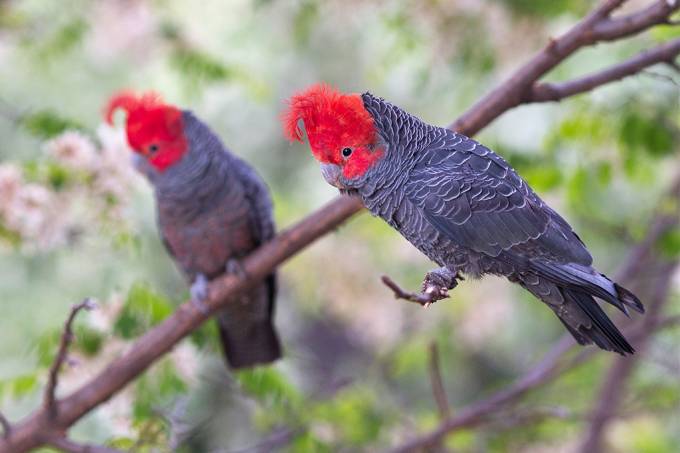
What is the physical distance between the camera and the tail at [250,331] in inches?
137

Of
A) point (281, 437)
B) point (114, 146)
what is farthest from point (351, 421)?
point (114, 146)

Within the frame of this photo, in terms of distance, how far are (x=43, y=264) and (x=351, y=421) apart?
4.44 m

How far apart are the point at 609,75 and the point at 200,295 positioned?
164cm

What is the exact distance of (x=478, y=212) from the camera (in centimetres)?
158

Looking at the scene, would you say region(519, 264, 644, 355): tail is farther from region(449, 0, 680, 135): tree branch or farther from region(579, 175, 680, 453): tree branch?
region(579, 175, 680, 453): tree branch

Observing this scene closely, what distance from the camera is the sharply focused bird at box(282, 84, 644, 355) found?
4.86ft

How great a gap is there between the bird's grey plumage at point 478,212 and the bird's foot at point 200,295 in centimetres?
144

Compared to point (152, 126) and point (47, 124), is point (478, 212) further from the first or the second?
point (47, 124)

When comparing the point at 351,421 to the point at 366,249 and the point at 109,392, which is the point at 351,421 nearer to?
the point at 109,392

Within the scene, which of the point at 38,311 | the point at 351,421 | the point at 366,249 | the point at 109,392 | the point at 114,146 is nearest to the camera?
the point at 109,392

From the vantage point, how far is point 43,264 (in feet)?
22.7

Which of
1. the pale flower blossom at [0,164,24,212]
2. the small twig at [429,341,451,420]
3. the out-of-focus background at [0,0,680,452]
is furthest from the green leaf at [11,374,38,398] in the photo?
the small twig at [429,341,451,420]

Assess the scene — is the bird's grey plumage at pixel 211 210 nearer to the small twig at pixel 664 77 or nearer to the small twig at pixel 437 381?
the small twig at pixel 437 381

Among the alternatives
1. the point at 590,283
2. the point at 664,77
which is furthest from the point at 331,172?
the point at 664,77
